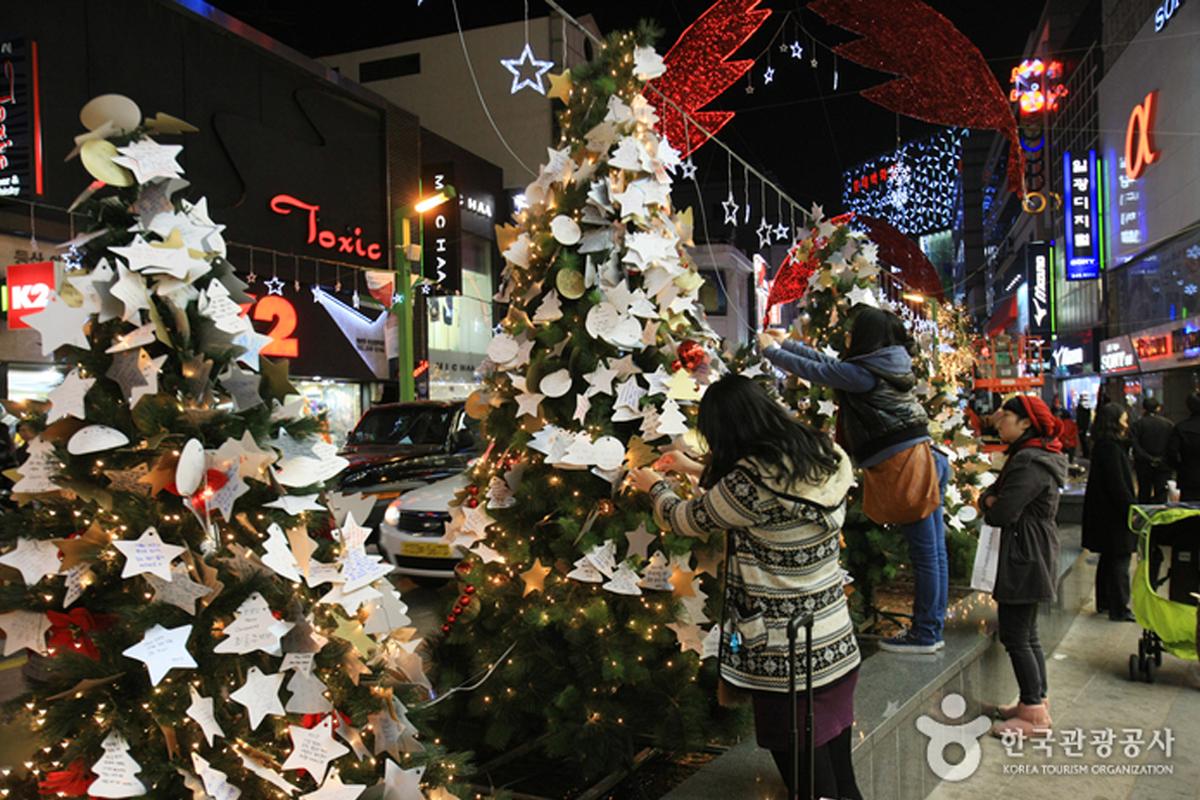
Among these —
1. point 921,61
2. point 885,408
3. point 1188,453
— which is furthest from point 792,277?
point 1188,453

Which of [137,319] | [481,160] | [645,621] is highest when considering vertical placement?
[481,160]

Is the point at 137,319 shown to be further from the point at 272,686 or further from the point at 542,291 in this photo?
the point at 542,291

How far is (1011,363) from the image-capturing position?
22.2 metres

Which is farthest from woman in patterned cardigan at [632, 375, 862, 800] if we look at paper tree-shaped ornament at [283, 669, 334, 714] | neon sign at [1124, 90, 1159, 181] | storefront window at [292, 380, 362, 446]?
neon sign at [1124, 90, 1159, 181]

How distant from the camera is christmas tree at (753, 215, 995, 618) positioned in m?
6.38

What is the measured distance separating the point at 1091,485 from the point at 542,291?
592cm

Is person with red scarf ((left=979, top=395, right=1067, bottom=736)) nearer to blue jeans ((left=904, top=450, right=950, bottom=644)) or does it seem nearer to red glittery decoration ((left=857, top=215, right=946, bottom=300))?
blue jeans ((left=904, top=450, right=950, bottom=644))

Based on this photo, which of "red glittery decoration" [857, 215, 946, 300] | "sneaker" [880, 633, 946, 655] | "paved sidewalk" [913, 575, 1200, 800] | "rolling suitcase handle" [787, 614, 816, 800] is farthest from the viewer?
"red glittery decoration" [857, 215, 946, 300]

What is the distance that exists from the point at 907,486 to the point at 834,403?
224 centimetres

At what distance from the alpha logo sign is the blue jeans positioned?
24.7m

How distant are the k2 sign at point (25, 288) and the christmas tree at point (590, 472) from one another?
28.4ft

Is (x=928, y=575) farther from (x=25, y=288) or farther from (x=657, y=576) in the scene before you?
(x=25, y=288)

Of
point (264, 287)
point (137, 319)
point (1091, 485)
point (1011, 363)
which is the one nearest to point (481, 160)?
point (264, 287)

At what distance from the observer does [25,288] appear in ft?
33.9
